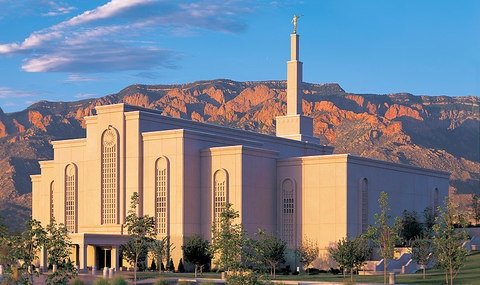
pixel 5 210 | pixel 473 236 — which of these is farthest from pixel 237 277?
pixel 5 210

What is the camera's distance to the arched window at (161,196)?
6525 centimetres

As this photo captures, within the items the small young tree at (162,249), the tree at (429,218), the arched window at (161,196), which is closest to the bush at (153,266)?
the small young tree at (162,249)

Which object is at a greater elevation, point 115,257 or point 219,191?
point 219,191

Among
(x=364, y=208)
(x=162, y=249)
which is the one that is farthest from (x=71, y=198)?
(x=364, y=208)

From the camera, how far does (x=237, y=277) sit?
3988 cm

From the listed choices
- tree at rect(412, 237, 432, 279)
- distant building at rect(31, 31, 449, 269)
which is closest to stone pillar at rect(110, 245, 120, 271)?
distant building at rect(31, 31, 449, 269)

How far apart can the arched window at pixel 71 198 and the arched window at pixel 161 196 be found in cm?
1127

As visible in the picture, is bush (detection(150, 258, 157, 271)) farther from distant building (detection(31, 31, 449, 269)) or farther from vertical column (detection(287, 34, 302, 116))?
vertical column (detection(287, 34, 302, 116))

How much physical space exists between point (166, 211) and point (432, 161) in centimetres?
11932

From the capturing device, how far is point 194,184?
65.8 meters

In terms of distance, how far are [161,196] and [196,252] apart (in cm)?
753

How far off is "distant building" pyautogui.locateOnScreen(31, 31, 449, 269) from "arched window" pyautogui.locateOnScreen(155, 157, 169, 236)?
3.5 inches

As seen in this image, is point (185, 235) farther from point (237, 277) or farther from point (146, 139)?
point (237, 277)

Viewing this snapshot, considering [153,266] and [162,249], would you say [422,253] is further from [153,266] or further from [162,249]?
[153,266]
